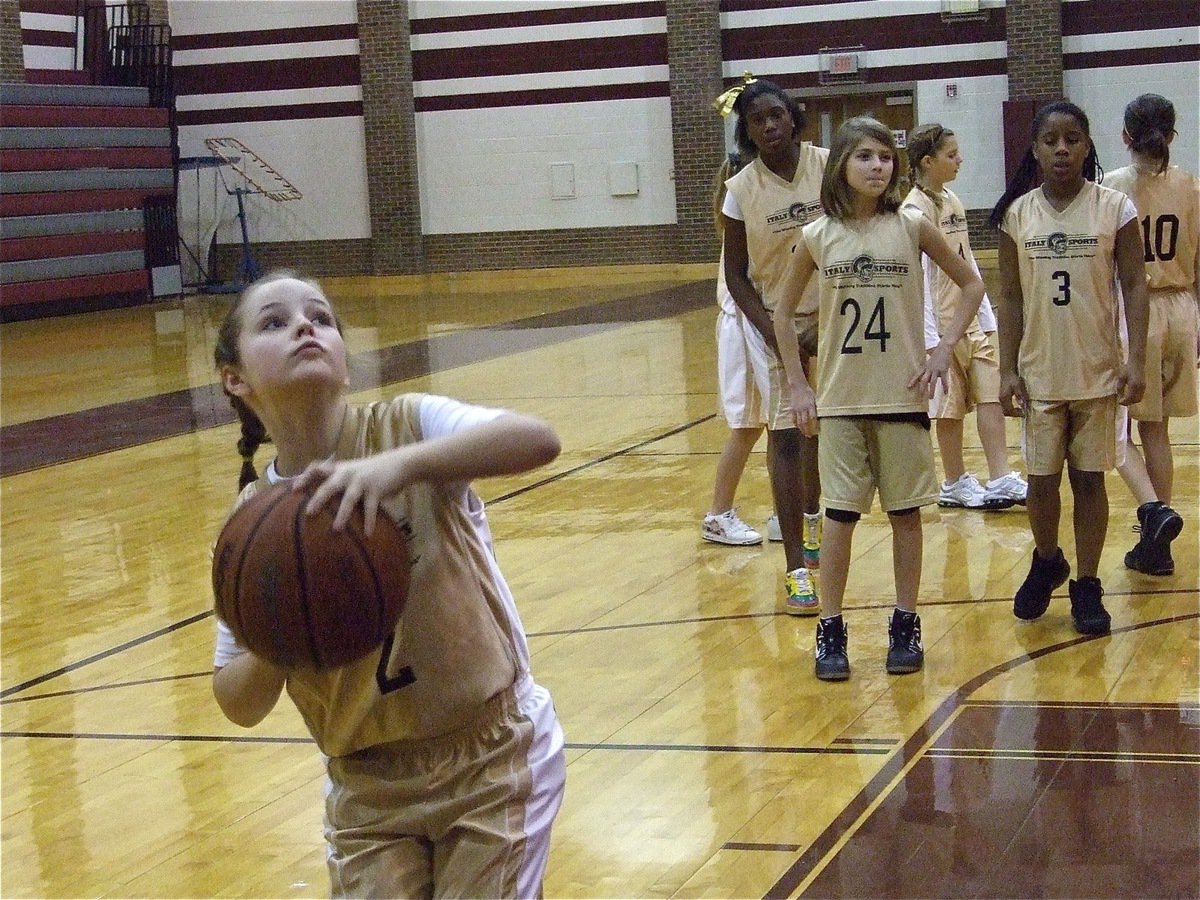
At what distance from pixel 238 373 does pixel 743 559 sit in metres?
3.85

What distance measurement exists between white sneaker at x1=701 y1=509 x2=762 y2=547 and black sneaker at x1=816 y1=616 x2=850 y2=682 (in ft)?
5.08

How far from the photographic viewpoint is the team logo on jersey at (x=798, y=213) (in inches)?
194

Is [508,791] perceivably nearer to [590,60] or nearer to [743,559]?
[743,559]

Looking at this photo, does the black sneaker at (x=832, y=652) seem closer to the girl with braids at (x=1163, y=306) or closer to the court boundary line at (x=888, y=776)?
the court boundary line at (x=888, y=776)

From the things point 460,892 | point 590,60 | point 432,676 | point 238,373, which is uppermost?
point 590,60

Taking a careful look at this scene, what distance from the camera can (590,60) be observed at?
20.1 meters

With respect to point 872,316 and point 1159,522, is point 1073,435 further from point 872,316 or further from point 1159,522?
point 872,316

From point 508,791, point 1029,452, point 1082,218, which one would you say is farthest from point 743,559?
point 508,791

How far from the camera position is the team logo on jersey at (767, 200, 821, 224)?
4926 mm

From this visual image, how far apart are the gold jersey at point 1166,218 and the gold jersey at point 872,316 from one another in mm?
1154

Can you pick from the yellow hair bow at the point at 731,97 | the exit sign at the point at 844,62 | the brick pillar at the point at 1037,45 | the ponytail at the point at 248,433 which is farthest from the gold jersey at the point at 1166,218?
the exit sign at the point at 844,62

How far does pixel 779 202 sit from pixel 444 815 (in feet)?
10.8

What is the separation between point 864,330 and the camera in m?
4.17

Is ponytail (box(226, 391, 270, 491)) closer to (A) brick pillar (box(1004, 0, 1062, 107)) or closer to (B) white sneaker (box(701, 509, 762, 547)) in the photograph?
(B) white sneaker (box(701, 509, 762, 547))
